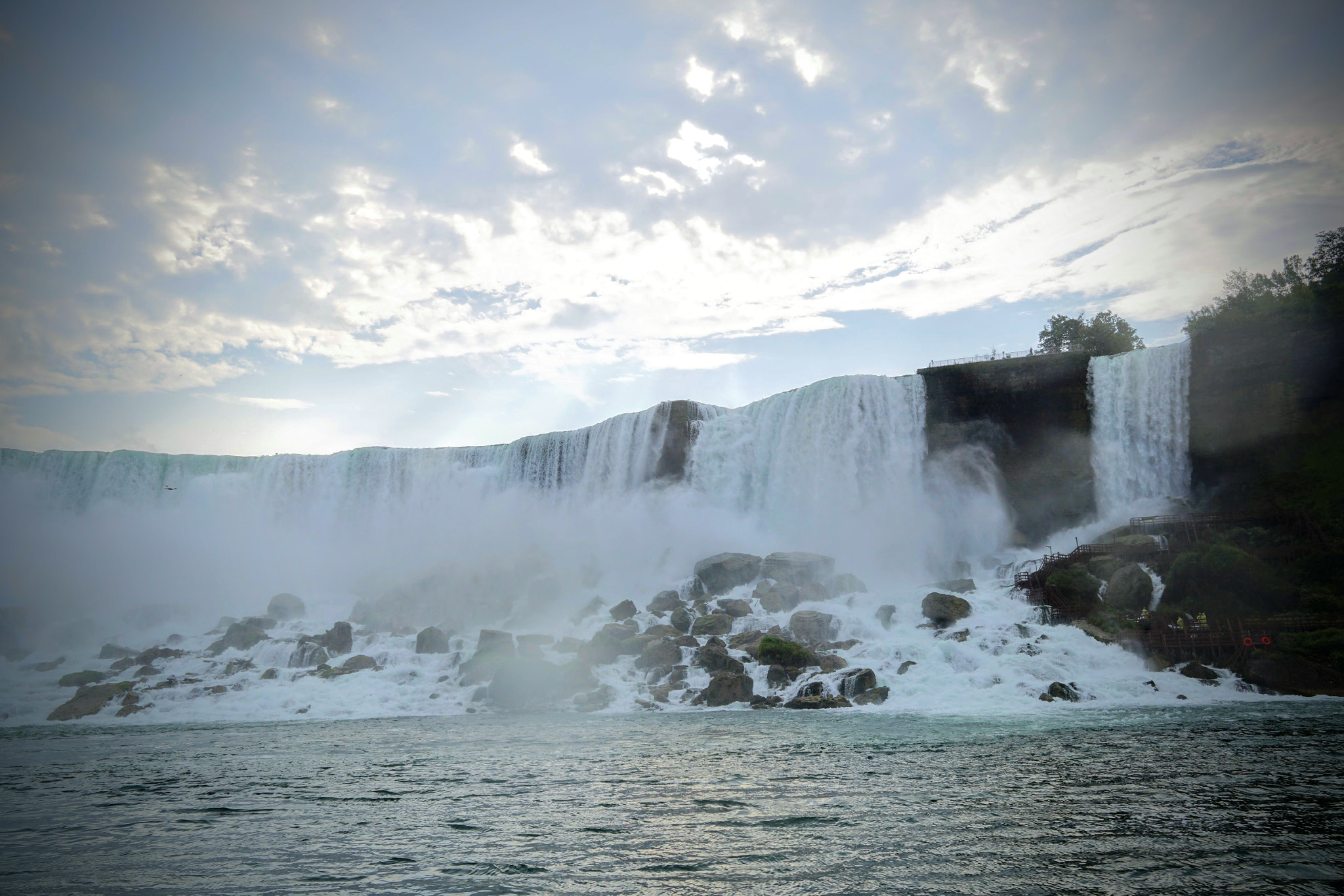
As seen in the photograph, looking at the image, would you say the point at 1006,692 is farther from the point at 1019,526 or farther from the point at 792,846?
the point at 1019,526

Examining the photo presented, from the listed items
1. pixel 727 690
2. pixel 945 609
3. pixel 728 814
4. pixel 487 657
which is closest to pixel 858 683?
pixel 727 690

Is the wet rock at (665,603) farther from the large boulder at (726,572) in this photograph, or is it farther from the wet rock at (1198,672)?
the wet rock at (1198,672)

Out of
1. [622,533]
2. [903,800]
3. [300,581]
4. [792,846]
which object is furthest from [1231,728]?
[300,581]

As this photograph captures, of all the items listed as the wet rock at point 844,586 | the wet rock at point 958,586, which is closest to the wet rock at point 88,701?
the wet rock at point 844,586

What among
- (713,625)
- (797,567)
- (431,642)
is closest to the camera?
(713,625)

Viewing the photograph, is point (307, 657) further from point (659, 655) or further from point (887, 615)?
point (887, 615)

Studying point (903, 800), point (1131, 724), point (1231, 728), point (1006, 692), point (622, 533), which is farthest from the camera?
point (622, 533)

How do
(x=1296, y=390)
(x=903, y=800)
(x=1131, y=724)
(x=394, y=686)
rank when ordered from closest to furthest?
(x=903, y=800) < (x=1131, y=724) < (x=394, y=686) < (x=1296, y=390)
